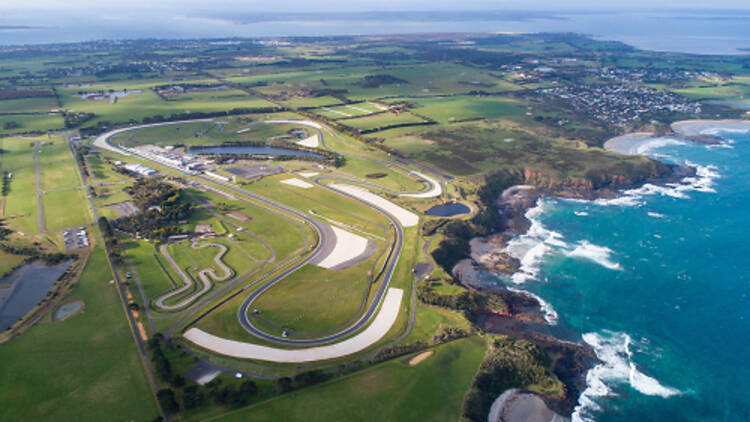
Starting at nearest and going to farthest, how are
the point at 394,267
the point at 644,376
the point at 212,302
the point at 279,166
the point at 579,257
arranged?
the point at 644,376, the point at 212,302, the point at 394,267, the point at 579,257, the point at 279,166

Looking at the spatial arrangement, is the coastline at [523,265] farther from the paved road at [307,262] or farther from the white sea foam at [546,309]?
the paved road at [307,262]

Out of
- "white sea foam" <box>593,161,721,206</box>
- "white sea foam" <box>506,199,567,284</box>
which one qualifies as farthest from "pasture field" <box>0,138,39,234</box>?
"white sea foam" <box>593,161,721,206</box>

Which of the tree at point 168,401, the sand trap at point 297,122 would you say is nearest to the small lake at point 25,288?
the tree at point 168,401

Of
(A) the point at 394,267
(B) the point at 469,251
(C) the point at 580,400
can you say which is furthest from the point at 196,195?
(C) the point at 580,400

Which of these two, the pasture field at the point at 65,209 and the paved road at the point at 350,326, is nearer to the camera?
the paved road at the point at 350,326

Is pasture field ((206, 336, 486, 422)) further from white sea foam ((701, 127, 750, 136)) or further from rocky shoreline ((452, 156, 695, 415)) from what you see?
white sea foam ((701, 127, 750, 136))

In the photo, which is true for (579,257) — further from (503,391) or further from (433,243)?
(503,391)
